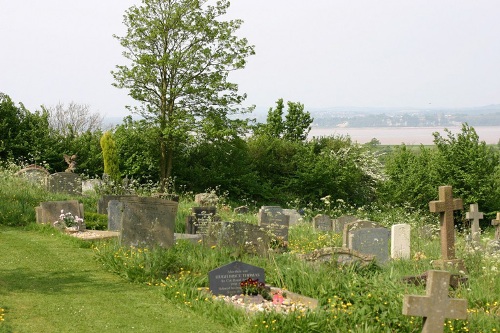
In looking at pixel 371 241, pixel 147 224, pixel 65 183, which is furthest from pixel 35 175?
pixel 371 241

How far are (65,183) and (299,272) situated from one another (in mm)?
15338

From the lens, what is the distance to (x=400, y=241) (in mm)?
16484

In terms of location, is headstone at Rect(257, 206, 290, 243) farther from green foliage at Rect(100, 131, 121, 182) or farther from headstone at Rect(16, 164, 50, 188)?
green foliage at Rect(100, 131, 121, 182)

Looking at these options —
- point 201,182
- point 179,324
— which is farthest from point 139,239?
point 201,182

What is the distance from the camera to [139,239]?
47.7 ft

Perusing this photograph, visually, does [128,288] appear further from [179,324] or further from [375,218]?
[375,218]

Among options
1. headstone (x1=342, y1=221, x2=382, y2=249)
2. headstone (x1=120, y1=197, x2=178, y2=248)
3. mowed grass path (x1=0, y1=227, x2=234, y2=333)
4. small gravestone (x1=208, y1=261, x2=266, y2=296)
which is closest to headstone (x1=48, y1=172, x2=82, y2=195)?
mowed grass path (x1=0, y1=227, x2=234, y2=333)

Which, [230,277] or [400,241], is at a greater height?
[230,277]

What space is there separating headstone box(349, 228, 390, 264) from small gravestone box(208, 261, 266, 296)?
159 inches

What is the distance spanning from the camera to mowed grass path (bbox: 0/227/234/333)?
10188 mm

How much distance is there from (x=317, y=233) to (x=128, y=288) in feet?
25.5

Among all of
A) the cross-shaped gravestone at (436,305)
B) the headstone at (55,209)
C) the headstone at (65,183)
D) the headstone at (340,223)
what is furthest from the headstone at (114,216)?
the cross-shaped gravestone at (436,305)

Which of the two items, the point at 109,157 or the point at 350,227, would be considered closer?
the point at 350,227

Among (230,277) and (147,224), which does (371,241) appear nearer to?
(230,277)
